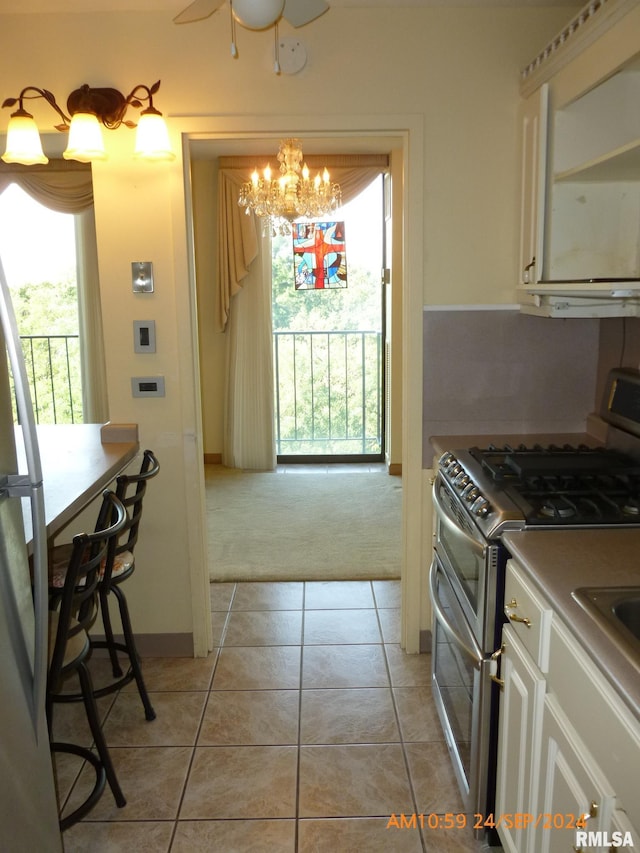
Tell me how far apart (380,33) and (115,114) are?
1009mm

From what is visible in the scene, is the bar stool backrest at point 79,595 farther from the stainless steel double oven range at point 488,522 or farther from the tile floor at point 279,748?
the stainless steel double oven range at point 488,522

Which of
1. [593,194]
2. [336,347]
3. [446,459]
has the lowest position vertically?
[446,459]

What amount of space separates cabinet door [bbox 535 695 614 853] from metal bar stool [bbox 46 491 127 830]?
3.76 ft

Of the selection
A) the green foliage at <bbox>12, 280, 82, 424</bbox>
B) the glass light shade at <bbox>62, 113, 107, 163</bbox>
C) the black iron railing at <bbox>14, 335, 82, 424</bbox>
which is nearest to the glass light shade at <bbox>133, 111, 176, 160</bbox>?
the glass light shade at <bbox>62, 113, 107, 163</bbox>

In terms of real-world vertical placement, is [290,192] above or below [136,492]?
above

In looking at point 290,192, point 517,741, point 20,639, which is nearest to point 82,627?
point 20,639

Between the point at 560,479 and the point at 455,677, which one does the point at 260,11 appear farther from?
the point at 455,677

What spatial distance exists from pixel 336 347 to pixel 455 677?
410 centimetres

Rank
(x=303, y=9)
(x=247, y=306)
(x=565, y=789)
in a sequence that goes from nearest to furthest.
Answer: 1. (x=565, y=789)
2. (x=303, y=9)
3. (x=247, y=306)

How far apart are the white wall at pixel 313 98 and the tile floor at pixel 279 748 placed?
116 centimetres

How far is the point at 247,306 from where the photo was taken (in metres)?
5.70

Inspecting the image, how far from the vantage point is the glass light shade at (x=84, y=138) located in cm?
238

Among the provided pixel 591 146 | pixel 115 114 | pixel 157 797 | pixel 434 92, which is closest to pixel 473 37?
pixel 434 92

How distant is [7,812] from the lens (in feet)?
3.61
